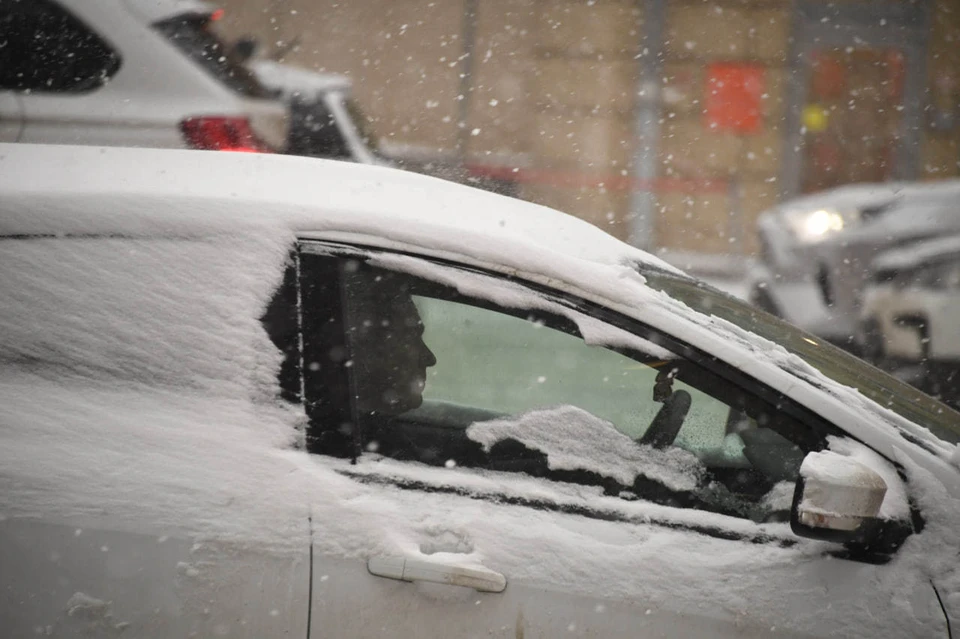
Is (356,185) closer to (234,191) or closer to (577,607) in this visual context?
(234,191)

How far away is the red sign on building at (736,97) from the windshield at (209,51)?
23.7ft

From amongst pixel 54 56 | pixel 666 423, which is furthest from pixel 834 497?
pixel 54 56

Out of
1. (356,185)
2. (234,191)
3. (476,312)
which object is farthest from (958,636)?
(234,191)

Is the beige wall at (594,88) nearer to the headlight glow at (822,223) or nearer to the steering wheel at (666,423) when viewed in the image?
the headlight glow at (822,223)

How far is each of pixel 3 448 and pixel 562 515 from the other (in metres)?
1.13

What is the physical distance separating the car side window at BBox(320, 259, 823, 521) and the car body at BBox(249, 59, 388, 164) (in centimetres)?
377

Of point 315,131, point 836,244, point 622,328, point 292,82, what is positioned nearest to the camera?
point 622,328

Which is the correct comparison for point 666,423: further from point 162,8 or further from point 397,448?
point 162,8

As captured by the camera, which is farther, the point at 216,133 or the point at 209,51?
the point at 209,51

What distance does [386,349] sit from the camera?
83.1 inches

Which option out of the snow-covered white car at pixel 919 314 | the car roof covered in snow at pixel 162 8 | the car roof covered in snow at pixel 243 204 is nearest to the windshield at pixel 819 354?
the car roof covered in snow at pixel 243 204

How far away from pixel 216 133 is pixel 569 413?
10.5 ft

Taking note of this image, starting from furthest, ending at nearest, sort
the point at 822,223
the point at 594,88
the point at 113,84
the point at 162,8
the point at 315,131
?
the point at 594,88 < the point at 822,223 < the point at 315,131 < the point at 162,8 < the point at 113,84

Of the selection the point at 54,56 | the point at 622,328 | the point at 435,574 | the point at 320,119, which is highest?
the point at 54,56
